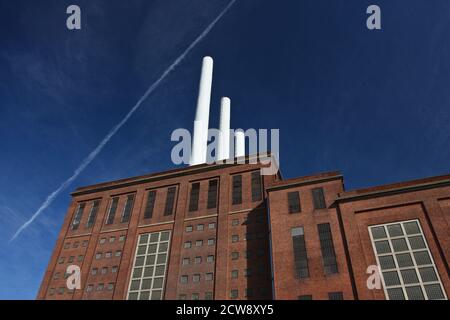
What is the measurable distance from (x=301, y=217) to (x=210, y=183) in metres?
17.5

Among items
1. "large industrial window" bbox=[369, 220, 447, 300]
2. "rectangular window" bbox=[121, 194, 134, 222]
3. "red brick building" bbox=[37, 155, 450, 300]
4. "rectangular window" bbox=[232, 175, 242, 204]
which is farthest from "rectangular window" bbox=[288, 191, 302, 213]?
"rectangular window" bbox=[121, 194, 134, 222]

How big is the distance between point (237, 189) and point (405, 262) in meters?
22.7

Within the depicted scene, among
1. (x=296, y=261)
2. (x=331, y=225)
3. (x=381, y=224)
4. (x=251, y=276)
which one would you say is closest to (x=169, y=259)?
(x=251, y=276)

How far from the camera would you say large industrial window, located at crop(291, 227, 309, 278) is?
33.0m

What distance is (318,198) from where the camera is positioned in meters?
37.6

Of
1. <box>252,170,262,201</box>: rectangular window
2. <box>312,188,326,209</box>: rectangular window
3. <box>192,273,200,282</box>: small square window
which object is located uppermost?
<box>252,170,262,201</box>: rectangular window

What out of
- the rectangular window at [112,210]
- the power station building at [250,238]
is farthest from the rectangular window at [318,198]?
the rectangular window at [112,210]

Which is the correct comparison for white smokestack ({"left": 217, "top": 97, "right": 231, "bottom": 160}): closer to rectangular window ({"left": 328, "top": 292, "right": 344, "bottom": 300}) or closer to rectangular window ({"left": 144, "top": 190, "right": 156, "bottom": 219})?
rectangular window ({"left": 144, "top": 190, "right": 156, "bottom": 219})

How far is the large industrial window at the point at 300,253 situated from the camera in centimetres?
3303

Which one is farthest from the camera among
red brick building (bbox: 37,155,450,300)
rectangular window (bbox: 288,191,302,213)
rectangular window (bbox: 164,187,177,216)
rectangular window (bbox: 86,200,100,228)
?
rectangular window (bbox: 86,200,100,228)

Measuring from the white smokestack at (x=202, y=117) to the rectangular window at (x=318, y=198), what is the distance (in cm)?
3105

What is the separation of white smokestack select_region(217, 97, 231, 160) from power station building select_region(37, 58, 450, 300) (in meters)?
21.7

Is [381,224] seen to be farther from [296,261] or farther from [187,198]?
[187,198]

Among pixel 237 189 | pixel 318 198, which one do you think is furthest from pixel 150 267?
pixel 318 198
